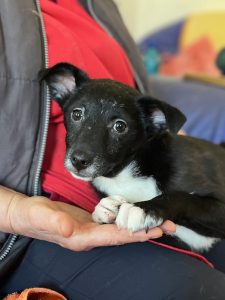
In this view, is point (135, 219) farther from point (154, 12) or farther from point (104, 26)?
point (154, 12)

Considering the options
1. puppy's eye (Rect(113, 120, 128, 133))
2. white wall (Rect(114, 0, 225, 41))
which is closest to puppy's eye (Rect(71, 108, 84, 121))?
puppy's eye (Rect(113, 120, 128, 133))

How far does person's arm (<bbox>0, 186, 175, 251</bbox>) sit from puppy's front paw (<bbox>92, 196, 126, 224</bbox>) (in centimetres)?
2

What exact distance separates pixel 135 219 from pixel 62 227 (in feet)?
0.61

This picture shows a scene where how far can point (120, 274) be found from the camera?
106cm

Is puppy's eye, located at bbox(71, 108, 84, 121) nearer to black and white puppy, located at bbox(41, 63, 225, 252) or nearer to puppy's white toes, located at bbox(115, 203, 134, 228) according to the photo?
black and white puppy, located at bbox(41, 63, 225, 252)

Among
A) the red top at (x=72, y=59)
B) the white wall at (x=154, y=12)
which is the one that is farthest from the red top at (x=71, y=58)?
the white wall at (x=154, y=12)

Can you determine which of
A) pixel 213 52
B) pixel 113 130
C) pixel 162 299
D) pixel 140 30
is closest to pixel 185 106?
pixel 113 130

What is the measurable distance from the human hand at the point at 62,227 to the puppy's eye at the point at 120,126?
0.91 ft

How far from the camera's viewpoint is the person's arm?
967 mm

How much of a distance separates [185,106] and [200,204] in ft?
3.13

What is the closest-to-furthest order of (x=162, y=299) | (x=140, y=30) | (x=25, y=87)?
(x=162, y=299) → (x=25, y=87) → (x=140, y=30)

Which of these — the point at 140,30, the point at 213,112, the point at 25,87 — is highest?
the point at 25,87

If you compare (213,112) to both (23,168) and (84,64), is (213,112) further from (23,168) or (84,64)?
(23,168)

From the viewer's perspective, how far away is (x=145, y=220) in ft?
3.44
